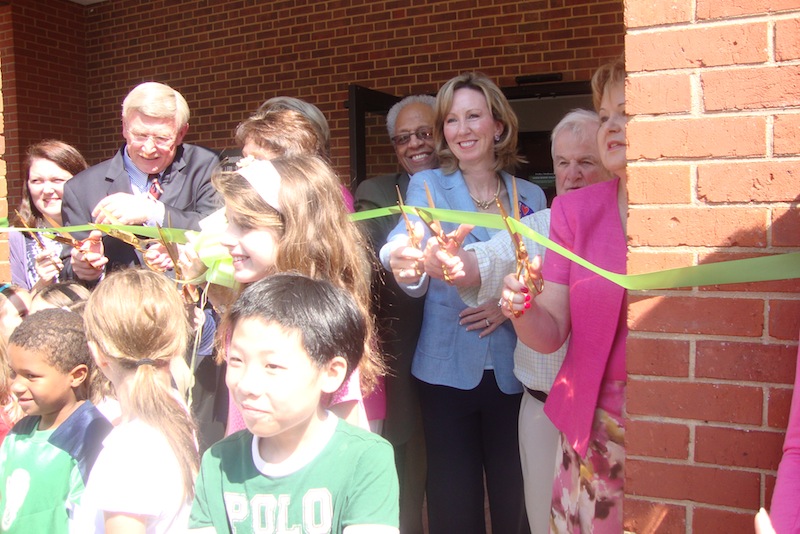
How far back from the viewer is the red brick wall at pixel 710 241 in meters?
1.72

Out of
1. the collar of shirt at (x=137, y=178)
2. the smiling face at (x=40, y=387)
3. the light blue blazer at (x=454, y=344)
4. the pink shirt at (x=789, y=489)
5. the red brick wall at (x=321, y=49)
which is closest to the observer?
the pink shirt at (x=789, y=489)

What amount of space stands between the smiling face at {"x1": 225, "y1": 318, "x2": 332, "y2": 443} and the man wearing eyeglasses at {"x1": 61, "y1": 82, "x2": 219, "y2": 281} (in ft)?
5.31

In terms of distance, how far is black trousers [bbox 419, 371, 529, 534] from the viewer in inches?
112

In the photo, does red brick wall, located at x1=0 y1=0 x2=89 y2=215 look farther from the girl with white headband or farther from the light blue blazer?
the girl with white headband

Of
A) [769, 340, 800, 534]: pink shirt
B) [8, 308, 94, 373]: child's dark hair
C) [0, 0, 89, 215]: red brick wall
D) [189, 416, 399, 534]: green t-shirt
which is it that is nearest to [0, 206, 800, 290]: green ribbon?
[769, 340, 800, 534]: pink shirt

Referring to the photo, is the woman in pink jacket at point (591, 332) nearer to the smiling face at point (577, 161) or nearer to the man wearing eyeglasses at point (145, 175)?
the smiling face at point (577, 161)

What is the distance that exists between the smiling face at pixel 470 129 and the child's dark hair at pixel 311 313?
4.34ft

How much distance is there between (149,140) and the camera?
329 cm


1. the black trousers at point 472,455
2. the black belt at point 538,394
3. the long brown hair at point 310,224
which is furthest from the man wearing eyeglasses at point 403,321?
the black belt at point 538,394

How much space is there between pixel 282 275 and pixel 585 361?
0.87m

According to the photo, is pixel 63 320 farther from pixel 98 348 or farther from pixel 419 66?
pixel 419 66

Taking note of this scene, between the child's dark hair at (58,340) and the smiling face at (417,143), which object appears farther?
the smiling face at (417,143)

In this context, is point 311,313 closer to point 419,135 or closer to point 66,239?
point 66,239

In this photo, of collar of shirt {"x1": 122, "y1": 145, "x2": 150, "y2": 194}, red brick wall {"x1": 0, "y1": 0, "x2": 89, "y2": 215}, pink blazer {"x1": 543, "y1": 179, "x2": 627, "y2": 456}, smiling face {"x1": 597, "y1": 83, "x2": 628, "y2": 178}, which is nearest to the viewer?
pink blazer {"x1": 543, "y1": 179, "x2": 627, "y2": 456}
